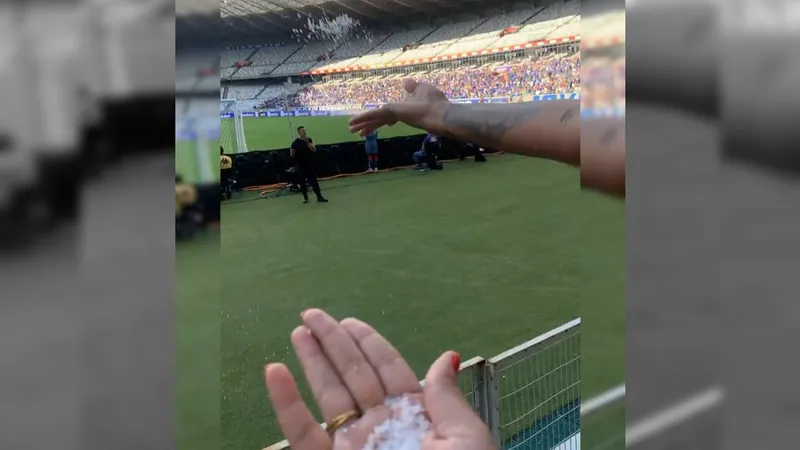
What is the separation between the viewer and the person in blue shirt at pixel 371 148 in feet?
3.62

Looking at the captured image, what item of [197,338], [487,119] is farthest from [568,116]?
[197,338]

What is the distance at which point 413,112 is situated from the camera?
3.68 feet

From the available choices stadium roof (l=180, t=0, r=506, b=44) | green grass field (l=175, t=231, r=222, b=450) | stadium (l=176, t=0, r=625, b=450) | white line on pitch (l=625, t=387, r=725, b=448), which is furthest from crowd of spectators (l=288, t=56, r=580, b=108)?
white line on pitch (l=625, t=387, r=725, b=448)

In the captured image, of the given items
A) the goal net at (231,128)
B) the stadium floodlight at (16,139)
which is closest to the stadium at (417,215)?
the goal net at (231,128)

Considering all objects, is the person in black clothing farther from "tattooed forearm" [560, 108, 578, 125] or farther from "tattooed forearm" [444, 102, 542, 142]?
"tattooed forearm" [560, 108, 578, 125]

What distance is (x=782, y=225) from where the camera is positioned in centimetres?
117

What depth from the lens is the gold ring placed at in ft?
2.56

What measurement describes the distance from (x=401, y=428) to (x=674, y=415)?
2.33ft

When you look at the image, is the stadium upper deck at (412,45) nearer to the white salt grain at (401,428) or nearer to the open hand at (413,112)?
the open hand at (413,112)

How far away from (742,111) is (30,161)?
1195mm

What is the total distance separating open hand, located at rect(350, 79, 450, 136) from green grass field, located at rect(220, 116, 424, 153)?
0.05ft

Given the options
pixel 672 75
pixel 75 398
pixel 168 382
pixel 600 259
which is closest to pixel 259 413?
pixel 168 382

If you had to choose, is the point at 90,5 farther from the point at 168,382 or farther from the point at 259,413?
the point at 259,413

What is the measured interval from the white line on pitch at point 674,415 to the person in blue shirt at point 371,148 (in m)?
0.72
